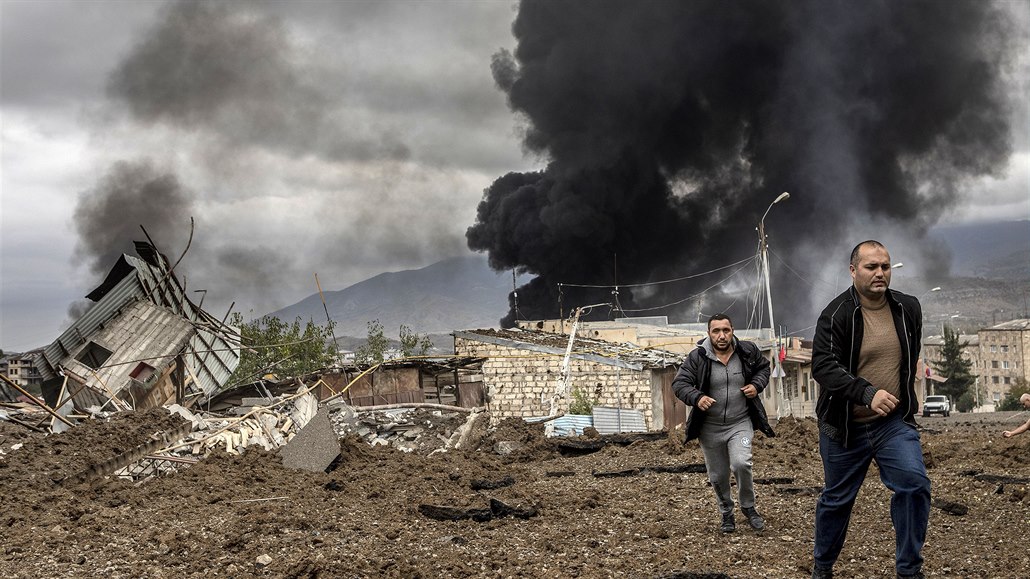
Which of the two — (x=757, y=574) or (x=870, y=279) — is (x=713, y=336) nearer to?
(x=757, y=574)

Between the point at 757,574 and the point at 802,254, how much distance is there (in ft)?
314

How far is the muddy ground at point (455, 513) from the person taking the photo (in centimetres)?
718

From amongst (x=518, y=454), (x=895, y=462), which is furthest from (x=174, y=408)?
(x=895, y=462)

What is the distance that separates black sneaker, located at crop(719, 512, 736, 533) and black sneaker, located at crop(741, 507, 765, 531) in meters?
0.14

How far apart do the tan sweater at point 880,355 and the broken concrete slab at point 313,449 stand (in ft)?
30.8

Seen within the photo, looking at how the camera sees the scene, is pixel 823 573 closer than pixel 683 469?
Yes

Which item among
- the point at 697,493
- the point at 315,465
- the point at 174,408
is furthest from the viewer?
the point at 174,408

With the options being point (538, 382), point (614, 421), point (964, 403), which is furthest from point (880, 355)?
point (964, 403)

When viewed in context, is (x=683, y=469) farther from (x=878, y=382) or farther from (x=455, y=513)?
(x=878, y=382)

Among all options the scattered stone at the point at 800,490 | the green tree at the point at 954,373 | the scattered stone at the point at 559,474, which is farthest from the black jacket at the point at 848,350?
the green tree at the point at 954,373

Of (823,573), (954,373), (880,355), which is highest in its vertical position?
(954,373)

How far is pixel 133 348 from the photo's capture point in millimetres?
21281

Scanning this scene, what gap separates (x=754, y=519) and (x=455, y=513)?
286cm

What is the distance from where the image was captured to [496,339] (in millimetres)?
38000
